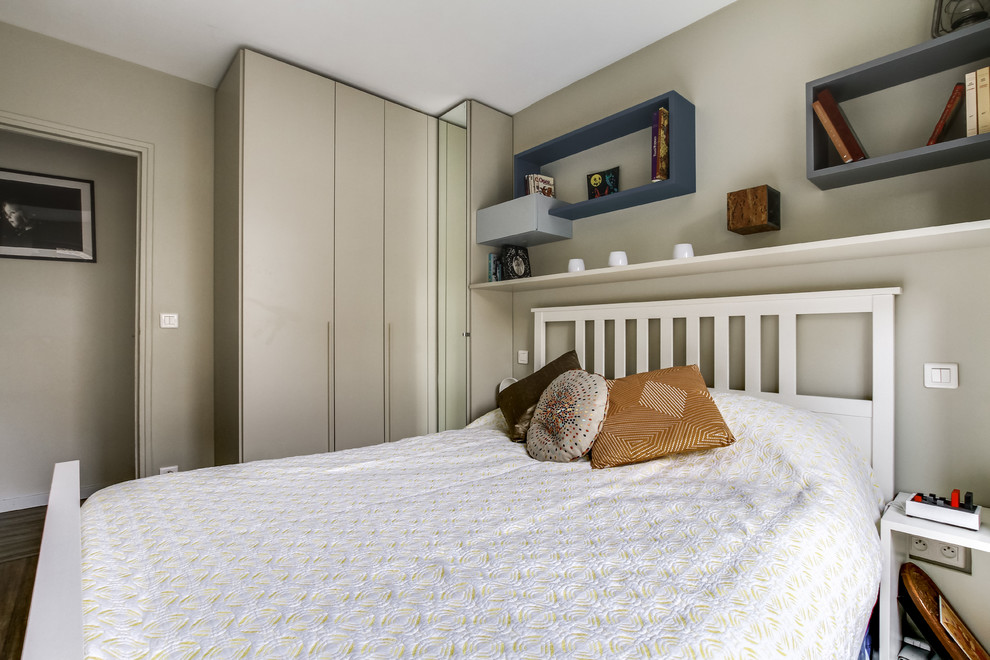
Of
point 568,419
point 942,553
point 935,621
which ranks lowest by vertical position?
point 935,621

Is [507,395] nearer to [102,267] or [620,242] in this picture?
[620,242]

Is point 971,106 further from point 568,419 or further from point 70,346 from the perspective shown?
point 70,346

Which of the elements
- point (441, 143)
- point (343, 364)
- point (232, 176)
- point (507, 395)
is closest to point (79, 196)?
point (232, 176)

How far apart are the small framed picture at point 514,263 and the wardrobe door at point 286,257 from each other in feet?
3.34

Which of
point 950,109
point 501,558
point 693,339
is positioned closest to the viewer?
point 501,558

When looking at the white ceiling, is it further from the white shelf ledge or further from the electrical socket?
the electrical socket

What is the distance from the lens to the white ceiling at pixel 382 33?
217 centimetres

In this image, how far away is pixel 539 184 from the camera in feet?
9.33

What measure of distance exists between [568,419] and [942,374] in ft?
4.09

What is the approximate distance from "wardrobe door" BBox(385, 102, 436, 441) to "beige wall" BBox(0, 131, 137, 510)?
191 cm

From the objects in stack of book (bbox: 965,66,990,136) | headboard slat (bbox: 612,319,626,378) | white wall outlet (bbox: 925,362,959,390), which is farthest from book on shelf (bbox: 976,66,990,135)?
headboard slat (bbox: 612,319,626,378)

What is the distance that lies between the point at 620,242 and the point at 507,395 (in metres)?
1.05

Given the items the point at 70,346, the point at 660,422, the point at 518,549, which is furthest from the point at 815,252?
the point at 70,346

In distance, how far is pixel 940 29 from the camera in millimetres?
1581
